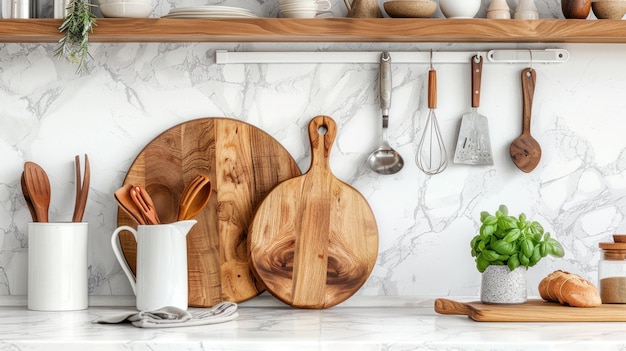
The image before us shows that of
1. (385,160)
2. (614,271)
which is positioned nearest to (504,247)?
(614,271)

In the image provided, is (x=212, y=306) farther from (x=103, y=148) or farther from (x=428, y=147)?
(x=428, y=147)

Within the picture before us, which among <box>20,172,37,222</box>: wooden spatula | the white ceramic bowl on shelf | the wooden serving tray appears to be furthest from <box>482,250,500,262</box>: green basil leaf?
<box>20,172,37,222</box>: wooden spatula

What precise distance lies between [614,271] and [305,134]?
0.75 metres

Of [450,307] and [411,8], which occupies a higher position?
[411,8]

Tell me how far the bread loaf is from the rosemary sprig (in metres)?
1.11

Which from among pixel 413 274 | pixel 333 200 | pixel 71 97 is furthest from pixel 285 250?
pixel 71 97

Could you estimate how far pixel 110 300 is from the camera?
78.9 inches

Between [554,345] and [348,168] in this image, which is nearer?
[554,345]

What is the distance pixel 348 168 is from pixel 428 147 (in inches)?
7.7

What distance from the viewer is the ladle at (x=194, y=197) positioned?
6.24 ft

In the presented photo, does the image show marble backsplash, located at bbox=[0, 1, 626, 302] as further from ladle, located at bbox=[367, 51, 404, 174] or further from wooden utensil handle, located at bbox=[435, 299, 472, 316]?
wooden utensil handle, located at bbox=[435, 299, 472, 316]

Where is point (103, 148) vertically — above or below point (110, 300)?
above

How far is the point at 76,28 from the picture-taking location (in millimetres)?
1817

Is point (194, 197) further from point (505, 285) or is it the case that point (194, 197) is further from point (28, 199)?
point (505, 285)
